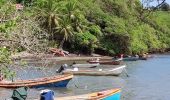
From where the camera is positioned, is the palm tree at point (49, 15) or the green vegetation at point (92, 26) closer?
the palm tree at point (49, 15)

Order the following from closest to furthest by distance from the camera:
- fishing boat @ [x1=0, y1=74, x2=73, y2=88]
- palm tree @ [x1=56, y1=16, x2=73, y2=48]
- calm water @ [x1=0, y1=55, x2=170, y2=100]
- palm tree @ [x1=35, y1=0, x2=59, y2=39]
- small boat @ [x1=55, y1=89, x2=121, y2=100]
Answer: small boat @ [x1=55, y1=89, x2=121, y2=100] < fishing boat @ [x1=0, y1=74, x2=73, y2=88] < calm water @ [x1=0, y1=55, x2=170, y2=100] < palm tree @ [x1=35, y1=0, x2=59, y2=39] < palm tree @ [x1=56, y1=16, x2=73, y2=48]

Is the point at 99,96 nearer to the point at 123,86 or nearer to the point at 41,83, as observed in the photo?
the point at 41,83

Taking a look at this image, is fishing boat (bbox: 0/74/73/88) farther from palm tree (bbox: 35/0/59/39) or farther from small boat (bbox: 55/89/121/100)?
palm tree (bbox: 35/0/59/39)

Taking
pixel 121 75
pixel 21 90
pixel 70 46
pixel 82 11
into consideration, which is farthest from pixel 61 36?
pixel 21 90

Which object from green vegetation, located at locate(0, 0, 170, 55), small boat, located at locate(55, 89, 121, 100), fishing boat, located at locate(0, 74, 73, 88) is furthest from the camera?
green vegetation, located at locate(0, 0, 170, 55)

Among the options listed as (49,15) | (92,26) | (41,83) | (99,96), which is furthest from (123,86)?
(92,26)

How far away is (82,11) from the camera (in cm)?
7538

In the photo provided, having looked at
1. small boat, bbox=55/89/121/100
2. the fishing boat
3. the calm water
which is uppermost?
small boat, bbox=55/89/121/100

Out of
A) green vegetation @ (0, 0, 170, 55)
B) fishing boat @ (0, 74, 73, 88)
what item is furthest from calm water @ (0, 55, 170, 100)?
green vegetation @ (0, 0, 170, 55)

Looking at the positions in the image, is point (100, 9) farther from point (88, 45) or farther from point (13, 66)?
point (13, 66)

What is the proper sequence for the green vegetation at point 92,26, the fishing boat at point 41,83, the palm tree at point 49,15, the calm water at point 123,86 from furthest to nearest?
1. the green vegetation at point 92,26
2. the palm tree at point 49,15
3. the calm water at point 123,86
4. the fishing boat at point 41,83

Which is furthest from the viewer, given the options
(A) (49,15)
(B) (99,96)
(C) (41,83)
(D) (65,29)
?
(D) (65,29)

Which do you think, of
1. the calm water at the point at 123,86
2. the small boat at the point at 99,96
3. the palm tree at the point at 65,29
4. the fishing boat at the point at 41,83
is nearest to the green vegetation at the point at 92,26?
the palm tree at the point at 65,29

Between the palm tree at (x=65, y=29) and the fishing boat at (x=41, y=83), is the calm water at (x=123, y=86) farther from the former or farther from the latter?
the palm tree at (x=65, y=29)
